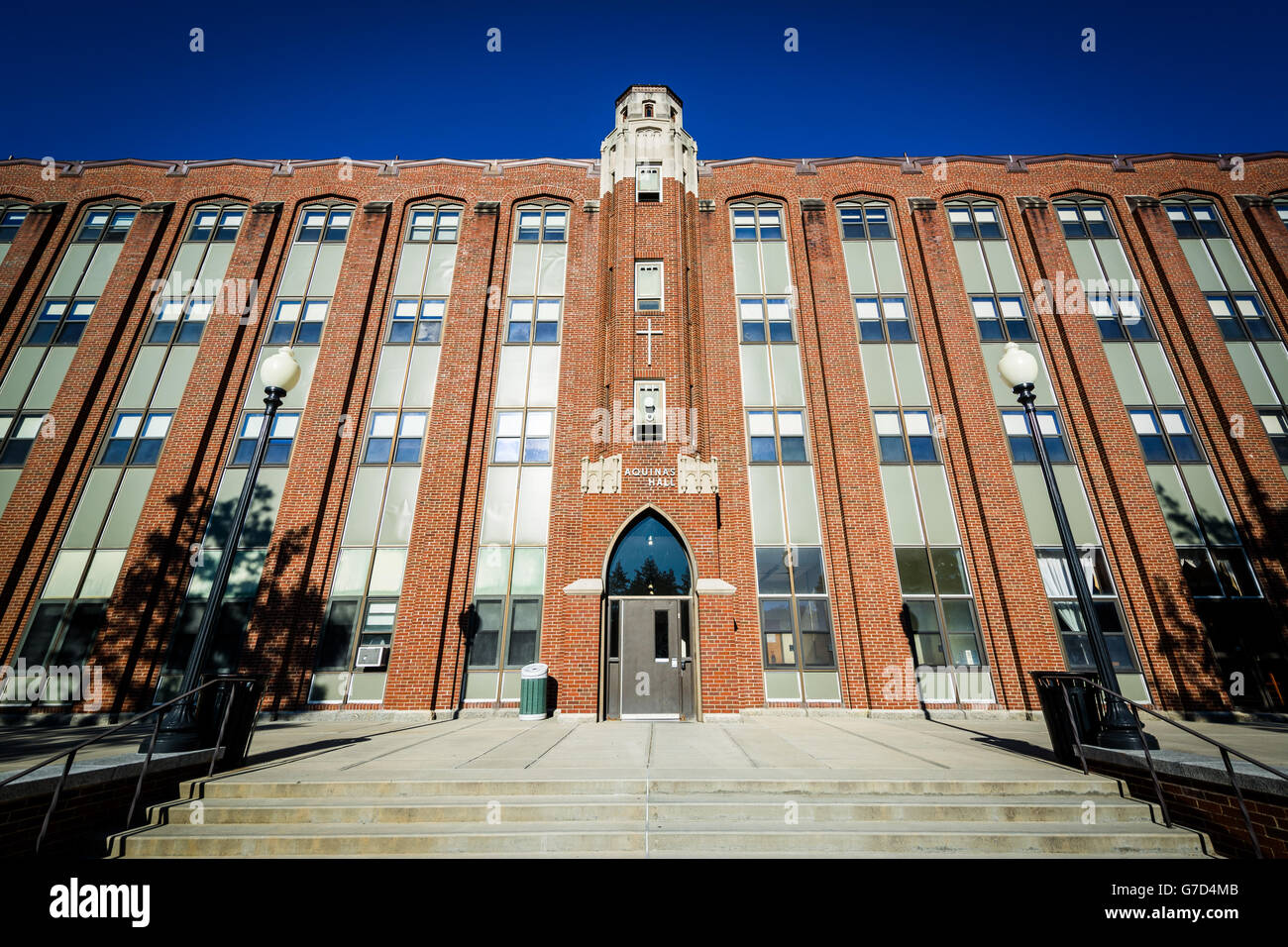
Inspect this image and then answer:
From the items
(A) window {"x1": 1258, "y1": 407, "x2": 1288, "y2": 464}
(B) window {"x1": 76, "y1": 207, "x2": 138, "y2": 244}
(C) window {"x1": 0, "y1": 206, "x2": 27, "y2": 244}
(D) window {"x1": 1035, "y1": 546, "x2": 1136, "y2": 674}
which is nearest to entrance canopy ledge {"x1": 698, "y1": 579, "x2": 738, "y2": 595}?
(D) window {"x1": 1035, "y1": 546, "x2": 1136, "y2": 674}

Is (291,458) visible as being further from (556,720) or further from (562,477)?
(556,720)

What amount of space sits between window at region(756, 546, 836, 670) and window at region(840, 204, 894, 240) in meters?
11.4

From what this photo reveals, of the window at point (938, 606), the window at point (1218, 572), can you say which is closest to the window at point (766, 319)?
the window at point (938, 606)

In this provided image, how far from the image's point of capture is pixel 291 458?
1456 cm

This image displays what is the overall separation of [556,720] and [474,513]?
19.2ft

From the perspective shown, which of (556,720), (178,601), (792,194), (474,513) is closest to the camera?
(556,720)

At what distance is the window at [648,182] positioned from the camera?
55.1ft

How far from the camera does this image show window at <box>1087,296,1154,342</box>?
16297 mm

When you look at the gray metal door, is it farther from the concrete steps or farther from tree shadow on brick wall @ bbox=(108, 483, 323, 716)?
tree shadow on brick wall @ bbox=(108, 483, 323, 716)

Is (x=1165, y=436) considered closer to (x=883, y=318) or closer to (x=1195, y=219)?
(x=883, y=318)

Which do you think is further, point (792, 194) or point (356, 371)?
point (792, 194)

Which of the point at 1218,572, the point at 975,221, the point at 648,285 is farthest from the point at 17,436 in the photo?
the point at 1218,572
